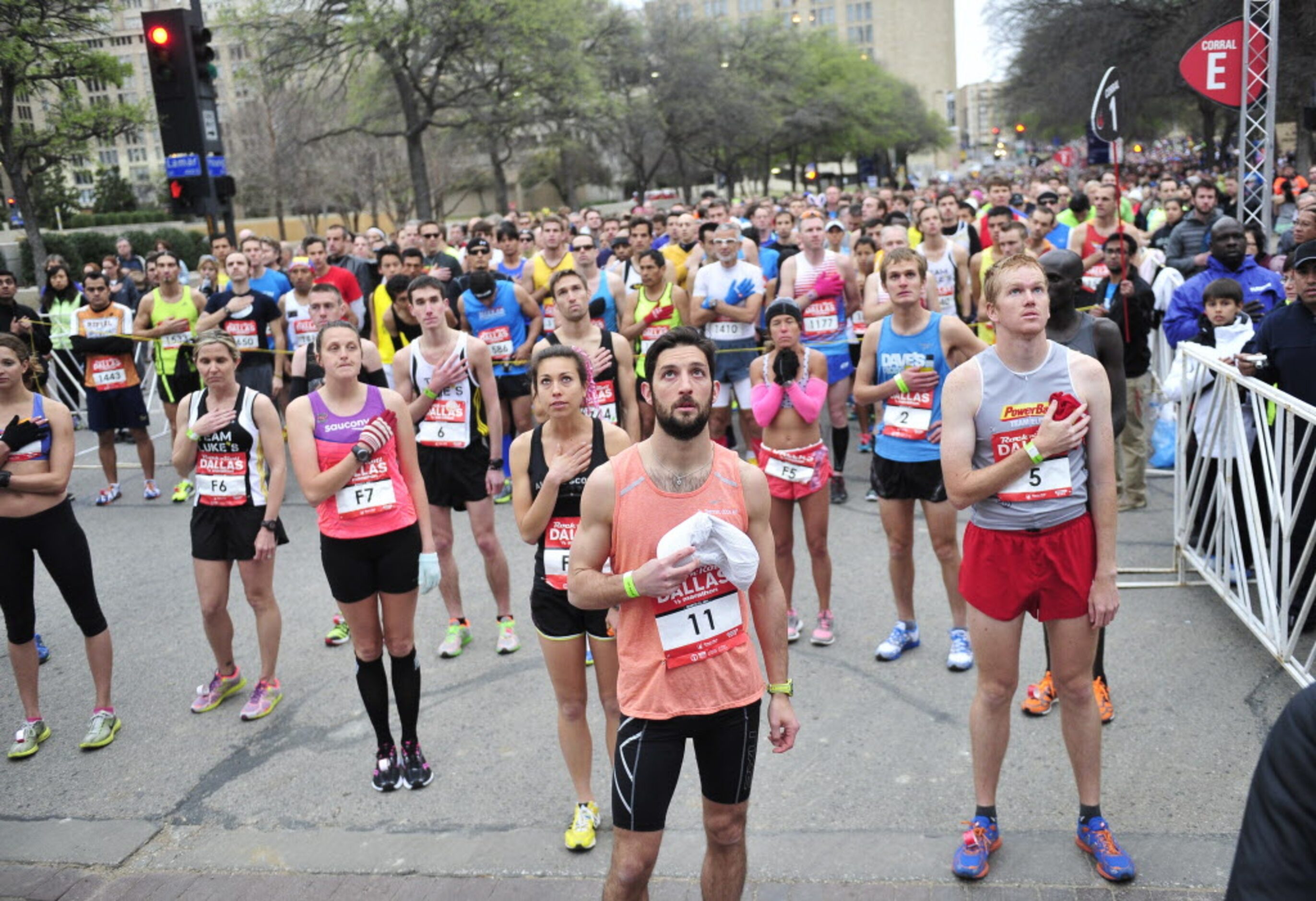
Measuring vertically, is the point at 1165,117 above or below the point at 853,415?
above

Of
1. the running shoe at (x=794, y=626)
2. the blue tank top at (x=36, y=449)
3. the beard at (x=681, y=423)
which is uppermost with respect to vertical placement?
the beard at (x=681, y=423)

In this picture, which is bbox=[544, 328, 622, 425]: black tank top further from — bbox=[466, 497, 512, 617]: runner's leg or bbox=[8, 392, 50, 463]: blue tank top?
bbox=[8, 392, 50, 463]: blue tank top

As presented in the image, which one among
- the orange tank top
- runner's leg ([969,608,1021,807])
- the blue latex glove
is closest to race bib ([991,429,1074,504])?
runner's leg ([969,608,1021,807])

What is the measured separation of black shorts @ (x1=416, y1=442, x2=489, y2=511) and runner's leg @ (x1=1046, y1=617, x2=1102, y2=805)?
3.46m

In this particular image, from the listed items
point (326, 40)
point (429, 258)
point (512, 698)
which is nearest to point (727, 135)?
point (326, 40)

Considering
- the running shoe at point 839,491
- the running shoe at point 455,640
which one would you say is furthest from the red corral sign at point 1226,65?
the running shoe at point 455,640

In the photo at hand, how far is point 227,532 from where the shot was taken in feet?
18.0

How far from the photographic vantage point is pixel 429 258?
1235 centimetres

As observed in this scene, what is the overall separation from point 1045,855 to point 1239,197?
934 centimetres

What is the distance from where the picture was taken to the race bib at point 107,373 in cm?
982

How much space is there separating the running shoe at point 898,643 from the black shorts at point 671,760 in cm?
257

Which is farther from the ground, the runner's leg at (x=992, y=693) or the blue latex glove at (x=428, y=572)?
the blue latex glove at (x=428, y=572)

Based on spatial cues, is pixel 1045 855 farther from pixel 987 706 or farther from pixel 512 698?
pixel 512 698

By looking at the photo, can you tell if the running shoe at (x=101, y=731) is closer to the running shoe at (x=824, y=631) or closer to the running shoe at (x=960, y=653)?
the running shoe at (x=824, y=631)
